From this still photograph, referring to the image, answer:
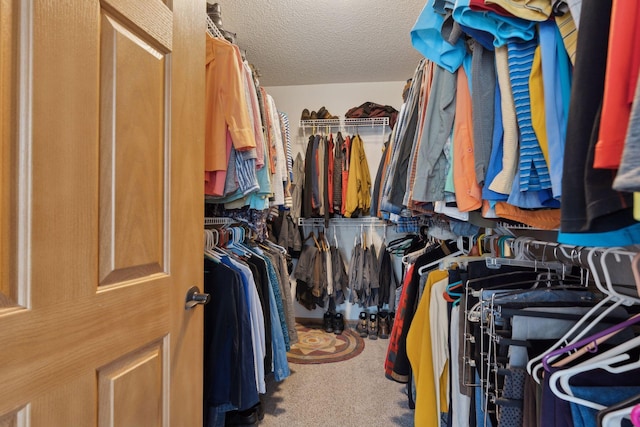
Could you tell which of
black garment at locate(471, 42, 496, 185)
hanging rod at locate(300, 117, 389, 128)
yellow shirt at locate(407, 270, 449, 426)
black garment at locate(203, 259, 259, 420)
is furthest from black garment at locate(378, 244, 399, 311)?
black garment at locate(471, 42, 496, 185)

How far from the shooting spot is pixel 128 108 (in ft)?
2.23

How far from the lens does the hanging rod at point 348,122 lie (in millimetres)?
3160

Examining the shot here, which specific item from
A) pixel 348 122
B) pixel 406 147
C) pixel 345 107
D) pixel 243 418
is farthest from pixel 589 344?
pixel 345 107

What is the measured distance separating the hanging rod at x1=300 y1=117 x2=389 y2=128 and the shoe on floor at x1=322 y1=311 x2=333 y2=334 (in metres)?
1.92

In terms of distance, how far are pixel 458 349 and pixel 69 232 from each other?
44.4 inches

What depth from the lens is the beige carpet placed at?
174 centimetres

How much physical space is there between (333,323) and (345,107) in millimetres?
2190

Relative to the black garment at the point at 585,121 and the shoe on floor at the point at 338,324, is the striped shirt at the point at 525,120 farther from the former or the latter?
the shoe on floor at the point at 338,324

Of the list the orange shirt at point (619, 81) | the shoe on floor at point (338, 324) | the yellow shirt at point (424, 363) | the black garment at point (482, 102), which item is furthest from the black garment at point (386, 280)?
the orange shirt at point (619, 81)

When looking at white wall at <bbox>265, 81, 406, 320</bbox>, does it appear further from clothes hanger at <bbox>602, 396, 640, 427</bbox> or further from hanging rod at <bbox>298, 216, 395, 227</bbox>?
clothes hanger at <bbox>602, 396, 640, 427</bbox>

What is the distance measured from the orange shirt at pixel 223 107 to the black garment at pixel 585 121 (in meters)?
1.12

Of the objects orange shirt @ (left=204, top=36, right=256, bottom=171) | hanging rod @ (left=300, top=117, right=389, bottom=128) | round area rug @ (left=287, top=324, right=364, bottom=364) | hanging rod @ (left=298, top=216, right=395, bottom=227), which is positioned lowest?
round area rug @ (left=287, top=324, right=364, bottom=364)

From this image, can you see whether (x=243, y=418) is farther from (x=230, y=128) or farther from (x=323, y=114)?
(x=323, y=114)

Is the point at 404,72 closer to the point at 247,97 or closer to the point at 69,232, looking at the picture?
the point at 247,97
